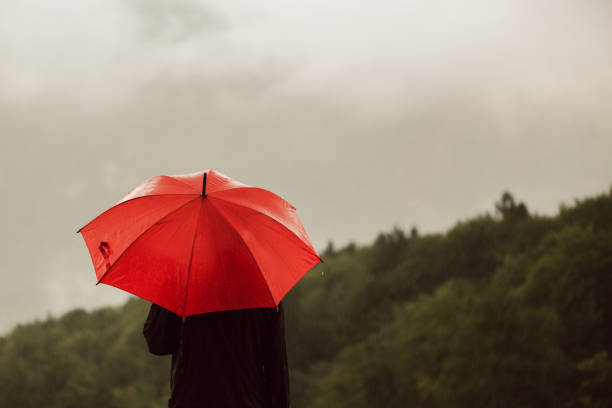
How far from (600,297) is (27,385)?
19695 millimetres

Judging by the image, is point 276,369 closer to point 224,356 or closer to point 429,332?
point 224,356

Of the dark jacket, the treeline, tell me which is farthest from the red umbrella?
the treeline

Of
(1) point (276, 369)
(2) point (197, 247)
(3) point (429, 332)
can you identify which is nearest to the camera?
(2) point (197, 247)

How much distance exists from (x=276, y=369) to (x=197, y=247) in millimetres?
688

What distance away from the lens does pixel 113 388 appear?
20.2m

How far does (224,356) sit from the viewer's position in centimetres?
239

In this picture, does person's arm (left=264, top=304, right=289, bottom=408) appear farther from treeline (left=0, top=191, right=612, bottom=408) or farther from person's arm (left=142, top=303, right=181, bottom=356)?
treeline (left=0, top=191, right=612, bottom=408)

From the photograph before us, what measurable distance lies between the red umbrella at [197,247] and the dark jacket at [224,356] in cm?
16

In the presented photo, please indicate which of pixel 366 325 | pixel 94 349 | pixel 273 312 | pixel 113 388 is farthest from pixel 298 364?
pixel 273 312

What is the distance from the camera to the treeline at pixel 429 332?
36.9ft

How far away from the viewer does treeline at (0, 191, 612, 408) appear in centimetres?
1125

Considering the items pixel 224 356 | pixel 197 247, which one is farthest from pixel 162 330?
pixel 197 247

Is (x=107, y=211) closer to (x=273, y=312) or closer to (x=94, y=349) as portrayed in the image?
(x=273, y=312)

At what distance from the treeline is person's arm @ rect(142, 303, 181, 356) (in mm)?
10357
